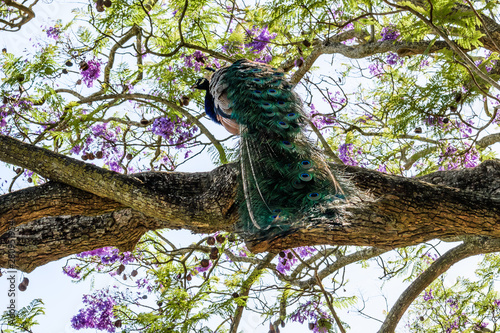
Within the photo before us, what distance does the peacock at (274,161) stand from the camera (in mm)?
2717

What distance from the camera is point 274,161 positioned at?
3.16 meters

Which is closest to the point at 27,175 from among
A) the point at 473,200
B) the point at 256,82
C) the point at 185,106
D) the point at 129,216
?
the point at 185,106

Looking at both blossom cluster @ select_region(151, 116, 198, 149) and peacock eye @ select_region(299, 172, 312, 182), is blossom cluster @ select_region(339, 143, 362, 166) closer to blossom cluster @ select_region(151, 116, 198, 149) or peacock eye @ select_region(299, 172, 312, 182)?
blossom cluster @ select_region(151, 116, 198, 149)

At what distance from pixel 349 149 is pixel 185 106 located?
1.77 m

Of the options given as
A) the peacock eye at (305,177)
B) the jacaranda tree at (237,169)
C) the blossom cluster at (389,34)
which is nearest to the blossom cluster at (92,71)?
the jacaranda tree at (237,169)

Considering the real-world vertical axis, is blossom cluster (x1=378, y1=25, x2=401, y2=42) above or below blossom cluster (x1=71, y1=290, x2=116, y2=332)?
above

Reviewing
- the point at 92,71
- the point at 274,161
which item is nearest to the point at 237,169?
the point at 274,161

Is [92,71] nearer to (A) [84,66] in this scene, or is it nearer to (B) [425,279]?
(A) [84,66]

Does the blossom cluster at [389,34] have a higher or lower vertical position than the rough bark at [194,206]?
higher

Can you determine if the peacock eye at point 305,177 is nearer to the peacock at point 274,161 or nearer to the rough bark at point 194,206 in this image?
the peacock at point 274,161

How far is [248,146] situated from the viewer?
11.0 ft

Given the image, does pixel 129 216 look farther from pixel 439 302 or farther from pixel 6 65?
pixel 439 302

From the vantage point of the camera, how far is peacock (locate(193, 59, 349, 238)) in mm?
2717

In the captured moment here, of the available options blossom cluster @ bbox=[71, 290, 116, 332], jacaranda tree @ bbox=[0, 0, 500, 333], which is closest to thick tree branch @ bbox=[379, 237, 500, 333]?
jacaranda tree @ bbox=[0, 0, 500, 333]
